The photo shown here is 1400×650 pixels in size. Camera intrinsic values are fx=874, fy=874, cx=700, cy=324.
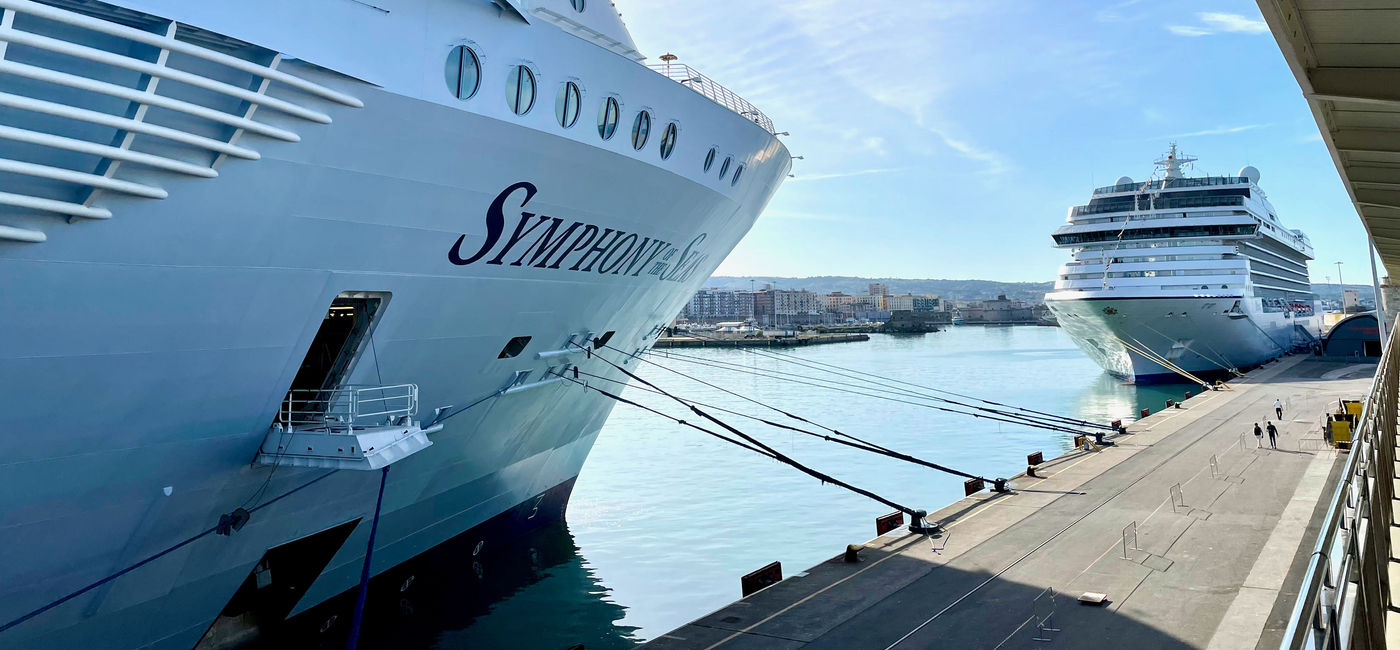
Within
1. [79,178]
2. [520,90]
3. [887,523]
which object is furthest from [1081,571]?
[79,178]

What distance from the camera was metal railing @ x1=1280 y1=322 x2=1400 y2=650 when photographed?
313 centimetres

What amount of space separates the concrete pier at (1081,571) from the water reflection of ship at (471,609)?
301 cm

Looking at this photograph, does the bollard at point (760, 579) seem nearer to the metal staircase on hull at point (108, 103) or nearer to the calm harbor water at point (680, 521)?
the calm harbor water at point (680, 521)

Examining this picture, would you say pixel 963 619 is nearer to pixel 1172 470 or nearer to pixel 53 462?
pixel 53 462

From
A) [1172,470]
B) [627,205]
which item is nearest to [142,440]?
[627,205]

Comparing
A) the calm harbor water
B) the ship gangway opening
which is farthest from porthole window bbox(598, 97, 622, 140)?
the calm harbor water

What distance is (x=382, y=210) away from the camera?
8508 millimetres

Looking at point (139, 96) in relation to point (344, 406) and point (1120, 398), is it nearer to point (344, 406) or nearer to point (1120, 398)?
point (344, 406)

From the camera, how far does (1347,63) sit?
5.71 m

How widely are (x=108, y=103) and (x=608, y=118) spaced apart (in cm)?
518

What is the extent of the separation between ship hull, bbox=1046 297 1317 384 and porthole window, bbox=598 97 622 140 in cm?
4196

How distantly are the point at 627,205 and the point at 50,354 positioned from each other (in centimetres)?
641

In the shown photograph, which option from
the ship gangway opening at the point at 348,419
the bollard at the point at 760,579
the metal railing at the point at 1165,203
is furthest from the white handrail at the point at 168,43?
the metal railing at the point at 1165,203

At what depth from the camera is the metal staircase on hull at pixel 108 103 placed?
5.80 metres
